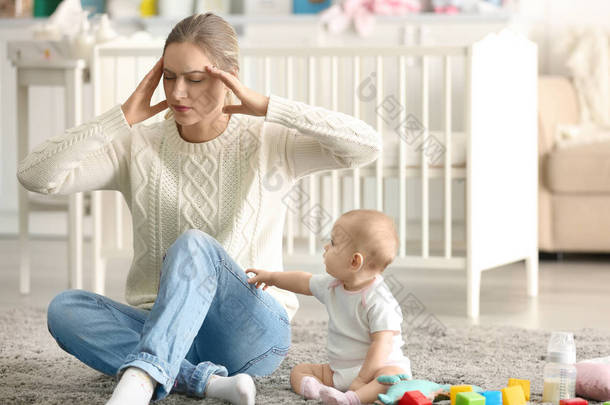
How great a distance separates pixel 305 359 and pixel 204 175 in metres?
0.50

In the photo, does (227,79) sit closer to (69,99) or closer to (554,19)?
(69,99)

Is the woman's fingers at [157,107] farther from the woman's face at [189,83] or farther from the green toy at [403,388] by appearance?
the green toy at [403,388]

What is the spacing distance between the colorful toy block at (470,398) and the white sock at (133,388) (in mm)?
458

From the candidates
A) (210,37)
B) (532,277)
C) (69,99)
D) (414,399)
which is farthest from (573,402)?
(69,99)

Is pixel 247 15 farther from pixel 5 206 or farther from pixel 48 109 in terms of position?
pixel 5 206

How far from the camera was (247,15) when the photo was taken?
4.27 meters

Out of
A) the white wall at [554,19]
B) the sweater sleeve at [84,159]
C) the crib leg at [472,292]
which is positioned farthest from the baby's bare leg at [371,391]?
the white wall at [554,19]

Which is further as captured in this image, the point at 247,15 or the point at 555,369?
the point at 247,15

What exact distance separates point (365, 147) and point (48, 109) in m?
3.02

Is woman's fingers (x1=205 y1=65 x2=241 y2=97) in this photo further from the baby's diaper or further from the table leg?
the table leg

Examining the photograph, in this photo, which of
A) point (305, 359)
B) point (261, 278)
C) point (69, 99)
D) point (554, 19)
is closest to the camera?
point (261, 278)

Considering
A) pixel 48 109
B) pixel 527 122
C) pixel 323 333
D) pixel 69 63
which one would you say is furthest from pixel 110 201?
pixel 48 109

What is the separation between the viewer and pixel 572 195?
3441 mm

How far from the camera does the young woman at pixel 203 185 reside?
59.4 inches
